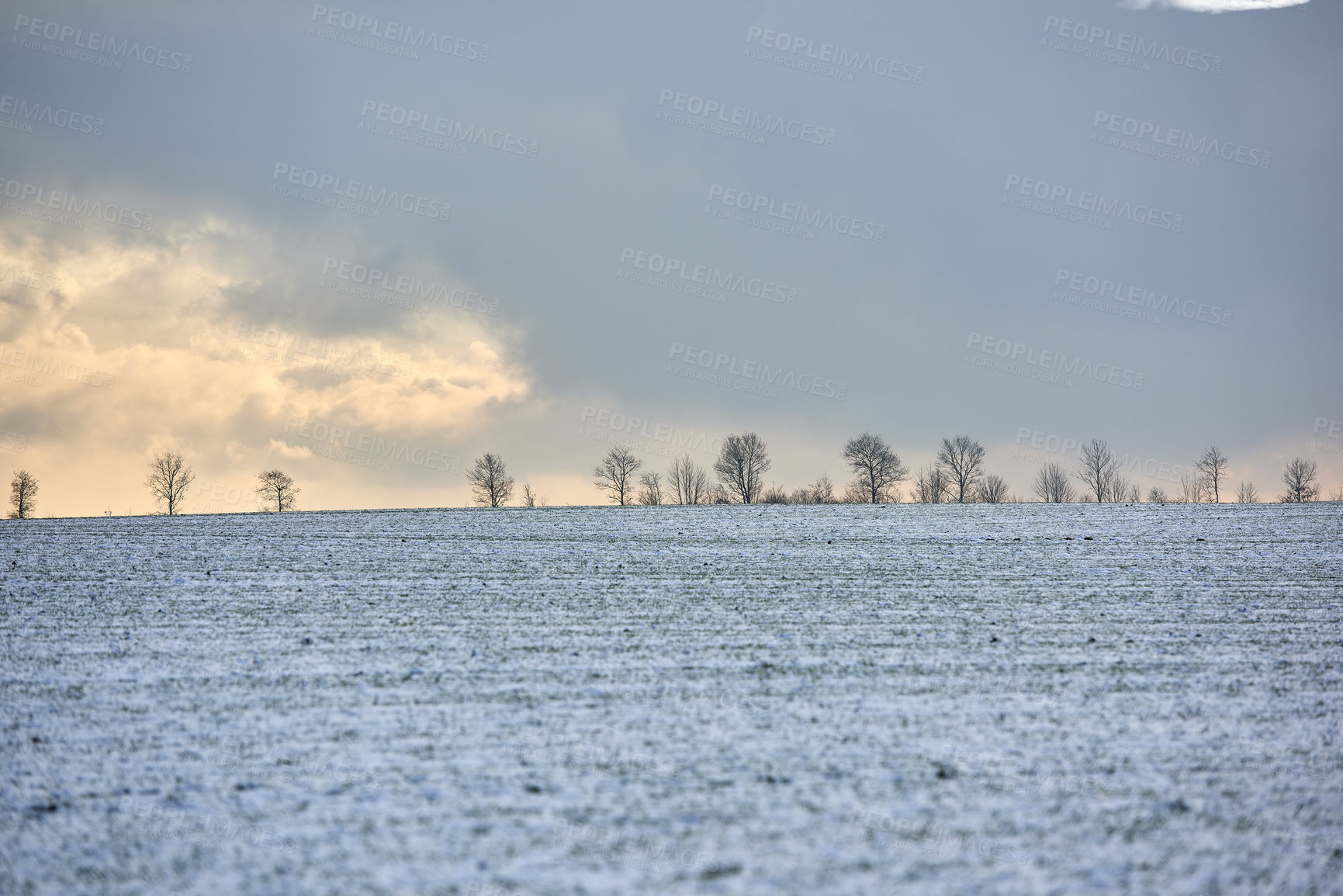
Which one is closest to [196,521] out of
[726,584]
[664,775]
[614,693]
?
[726,584]

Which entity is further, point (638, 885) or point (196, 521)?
point (196, 521)

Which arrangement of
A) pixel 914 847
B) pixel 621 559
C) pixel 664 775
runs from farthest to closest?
pixel 621 559, pixel 664 775, pixel 914 847

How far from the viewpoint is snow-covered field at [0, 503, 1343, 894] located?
5707mm

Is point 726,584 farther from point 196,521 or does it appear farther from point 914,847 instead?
point 196,521

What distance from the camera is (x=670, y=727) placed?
7941mm

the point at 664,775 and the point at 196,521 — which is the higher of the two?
the point at 196,521

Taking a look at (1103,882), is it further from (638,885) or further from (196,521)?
(196,521)

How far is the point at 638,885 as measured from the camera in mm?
5348

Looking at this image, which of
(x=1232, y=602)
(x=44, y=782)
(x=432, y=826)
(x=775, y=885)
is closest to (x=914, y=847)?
(x=775, y=885)

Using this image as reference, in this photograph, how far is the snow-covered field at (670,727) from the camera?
5707 mm

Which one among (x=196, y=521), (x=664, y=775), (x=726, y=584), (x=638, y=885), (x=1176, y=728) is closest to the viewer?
(x=638, y=885)

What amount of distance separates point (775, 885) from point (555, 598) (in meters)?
8.07

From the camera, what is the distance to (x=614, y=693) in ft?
28.9

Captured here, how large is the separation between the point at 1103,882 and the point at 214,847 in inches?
260
